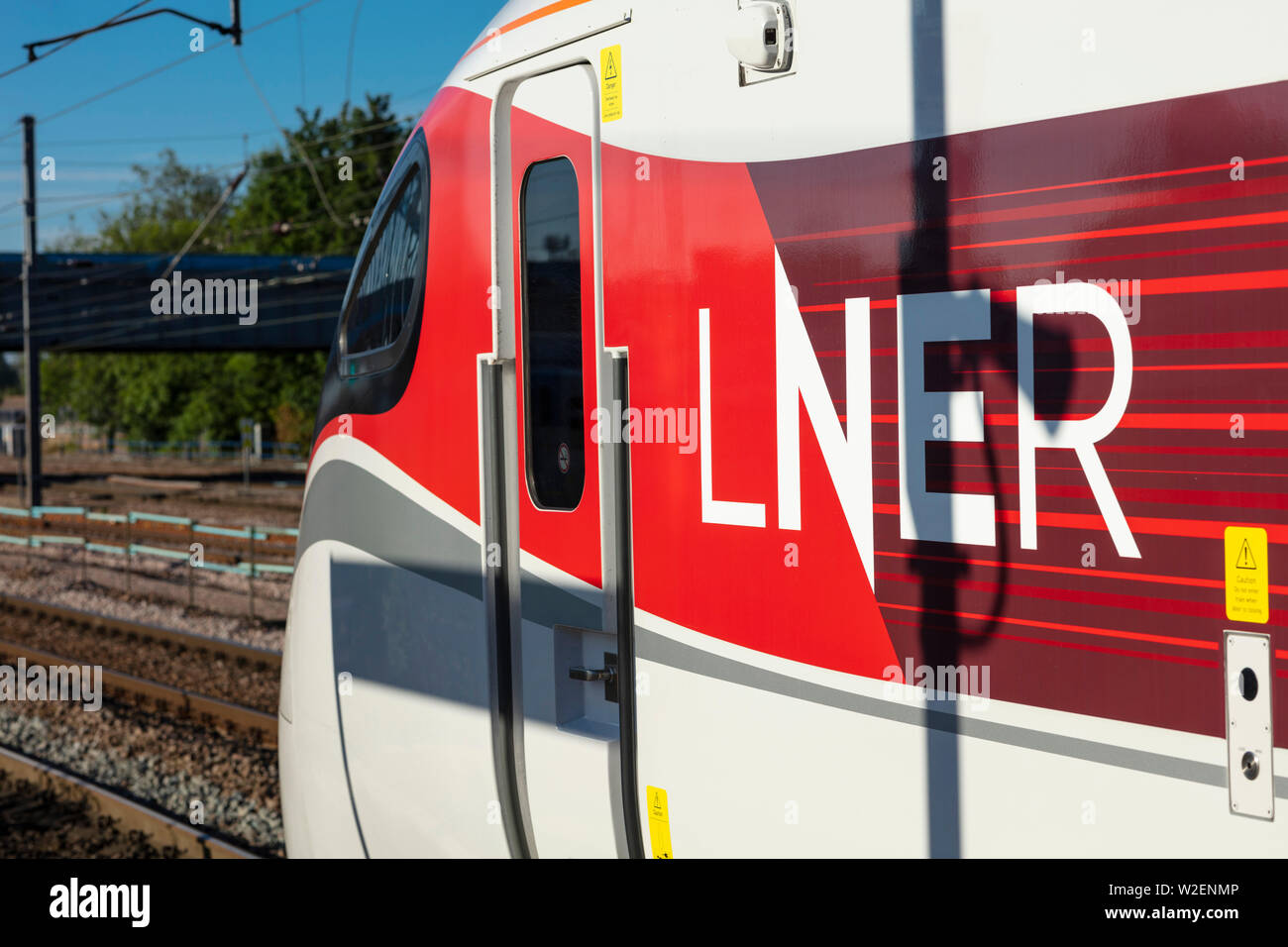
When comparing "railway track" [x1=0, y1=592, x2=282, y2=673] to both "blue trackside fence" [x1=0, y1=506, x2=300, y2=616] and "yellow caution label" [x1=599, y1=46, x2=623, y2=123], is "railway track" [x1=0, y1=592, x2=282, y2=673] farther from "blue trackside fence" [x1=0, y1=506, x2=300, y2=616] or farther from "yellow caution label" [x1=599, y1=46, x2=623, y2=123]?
"yellow caution label" [x1=599, y1=46, x2=623, y2=123]

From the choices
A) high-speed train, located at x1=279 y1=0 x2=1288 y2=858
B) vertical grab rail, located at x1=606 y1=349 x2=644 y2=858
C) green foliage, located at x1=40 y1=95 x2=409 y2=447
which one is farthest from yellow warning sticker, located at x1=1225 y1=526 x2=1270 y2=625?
green foliage, located at x1=40 y1=95 x2=409 y2=447

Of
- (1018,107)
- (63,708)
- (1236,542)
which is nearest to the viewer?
(1236,542)

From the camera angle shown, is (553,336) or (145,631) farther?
(145,631)

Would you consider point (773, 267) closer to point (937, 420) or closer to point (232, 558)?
point (937, 420)

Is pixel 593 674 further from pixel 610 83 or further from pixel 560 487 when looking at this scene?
pixel 610 83

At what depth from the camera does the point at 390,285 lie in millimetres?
4344

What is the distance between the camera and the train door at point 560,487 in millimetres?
3410

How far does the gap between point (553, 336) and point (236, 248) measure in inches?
2433

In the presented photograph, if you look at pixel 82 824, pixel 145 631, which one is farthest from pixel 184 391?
pixel 82 824

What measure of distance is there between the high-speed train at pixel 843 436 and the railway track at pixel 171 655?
267 inches

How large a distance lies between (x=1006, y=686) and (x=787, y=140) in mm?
1467

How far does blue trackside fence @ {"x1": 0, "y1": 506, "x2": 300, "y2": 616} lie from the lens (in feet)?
56.4
